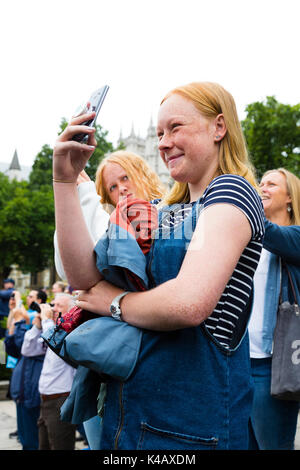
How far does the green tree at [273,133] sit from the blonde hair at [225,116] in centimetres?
2192

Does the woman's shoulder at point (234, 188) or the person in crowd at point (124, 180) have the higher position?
the person in crowd at point (124, 180)

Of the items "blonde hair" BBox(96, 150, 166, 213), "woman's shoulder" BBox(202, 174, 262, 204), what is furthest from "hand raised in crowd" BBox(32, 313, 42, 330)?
"woman's shoulder" BBox(202, 174, 262, 204)

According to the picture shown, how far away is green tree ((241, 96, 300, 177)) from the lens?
23094 mm

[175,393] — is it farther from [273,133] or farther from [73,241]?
[273,133]

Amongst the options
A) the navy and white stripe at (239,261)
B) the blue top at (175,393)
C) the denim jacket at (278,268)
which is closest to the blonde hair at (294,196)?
the denim jacket at (278,268)

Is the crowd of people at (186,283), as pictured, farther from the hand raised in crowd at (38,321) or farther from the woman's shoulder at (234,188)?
the hand raised in crowd at (38,321)

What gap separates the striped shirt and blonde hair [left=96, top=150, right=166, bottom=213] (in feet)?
3.46

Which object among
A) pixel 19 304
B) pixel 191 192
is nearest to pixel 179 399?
pixel 191 192

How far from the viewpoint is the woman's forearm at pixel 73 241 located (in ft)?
4.68

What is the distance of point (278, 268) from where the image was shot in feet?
9.37

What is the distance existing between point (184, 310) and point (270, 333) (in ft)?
5.43

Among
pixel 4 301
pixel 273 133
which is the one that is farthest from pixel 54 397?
pixel 273 133

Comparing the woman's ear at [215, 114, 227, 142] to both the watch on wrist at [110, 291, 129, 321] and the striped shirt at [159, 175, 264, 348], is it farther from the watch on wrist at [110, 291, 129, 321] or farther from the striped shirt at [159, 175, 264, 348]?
the watch on wrist at [110, 291, 129, 321]

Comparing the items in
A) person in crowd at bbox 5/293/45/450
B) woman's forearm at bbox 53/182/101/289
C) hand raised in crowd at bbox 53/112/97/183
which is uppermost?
hand raised in crowd at bbox 53/112/97/183
